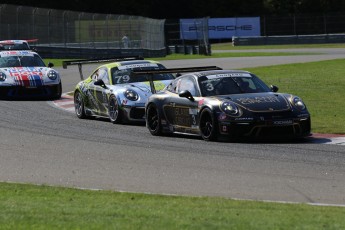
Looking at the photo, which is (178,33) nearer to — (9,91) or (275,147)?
(9,91)

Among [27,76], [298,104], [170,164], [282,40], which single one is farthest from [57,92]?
[282,40]

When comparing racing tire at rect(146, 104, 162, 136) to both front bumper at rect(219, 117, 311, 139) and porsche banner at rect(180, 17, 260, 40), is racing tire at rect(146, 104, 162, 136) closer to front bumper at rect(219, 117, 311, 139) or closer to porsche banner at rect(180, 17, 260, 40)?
front bumper at rect(219, 117, 311, 139)

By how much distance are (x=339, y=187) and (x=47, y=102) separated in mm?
15409

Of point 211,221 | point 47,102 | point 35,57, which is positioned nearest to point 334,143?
point 211,221

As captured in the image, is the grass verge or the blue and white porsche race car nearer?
the grass verge

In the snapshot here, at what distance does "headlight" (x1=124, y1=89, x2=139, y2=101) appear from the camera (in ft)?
62.6

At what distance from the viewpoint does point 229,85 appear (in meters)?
16.5

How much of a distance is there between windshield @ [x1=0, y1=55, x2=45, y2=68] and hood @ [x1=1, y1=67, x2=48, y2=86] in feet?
1.24

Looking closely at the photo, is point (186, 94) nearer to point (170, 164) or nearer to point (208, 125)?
point (208, 125)

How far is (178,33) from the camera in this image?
64.1 metres

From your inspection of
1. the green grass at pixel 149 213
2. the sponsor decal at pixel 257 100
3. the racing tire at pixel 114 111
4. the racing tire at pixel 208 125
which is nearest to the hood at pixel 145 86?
the racing tire at pixel 114 111

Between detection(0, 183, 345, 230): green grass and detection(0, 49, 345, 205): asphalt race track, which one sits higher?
detection(0, 183, 345, 230): green grass

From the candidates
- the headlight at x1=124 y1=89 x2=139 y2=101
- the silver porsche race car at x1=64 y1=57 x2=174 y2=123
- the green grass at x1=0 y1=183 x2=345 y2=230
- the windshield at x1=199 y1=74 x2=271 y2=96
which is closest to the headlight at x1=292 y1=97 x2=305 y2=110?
the windshield at x1=199 y1=74 x2=271 y2=96

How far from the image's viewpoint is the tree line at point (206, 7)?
8494 cm
